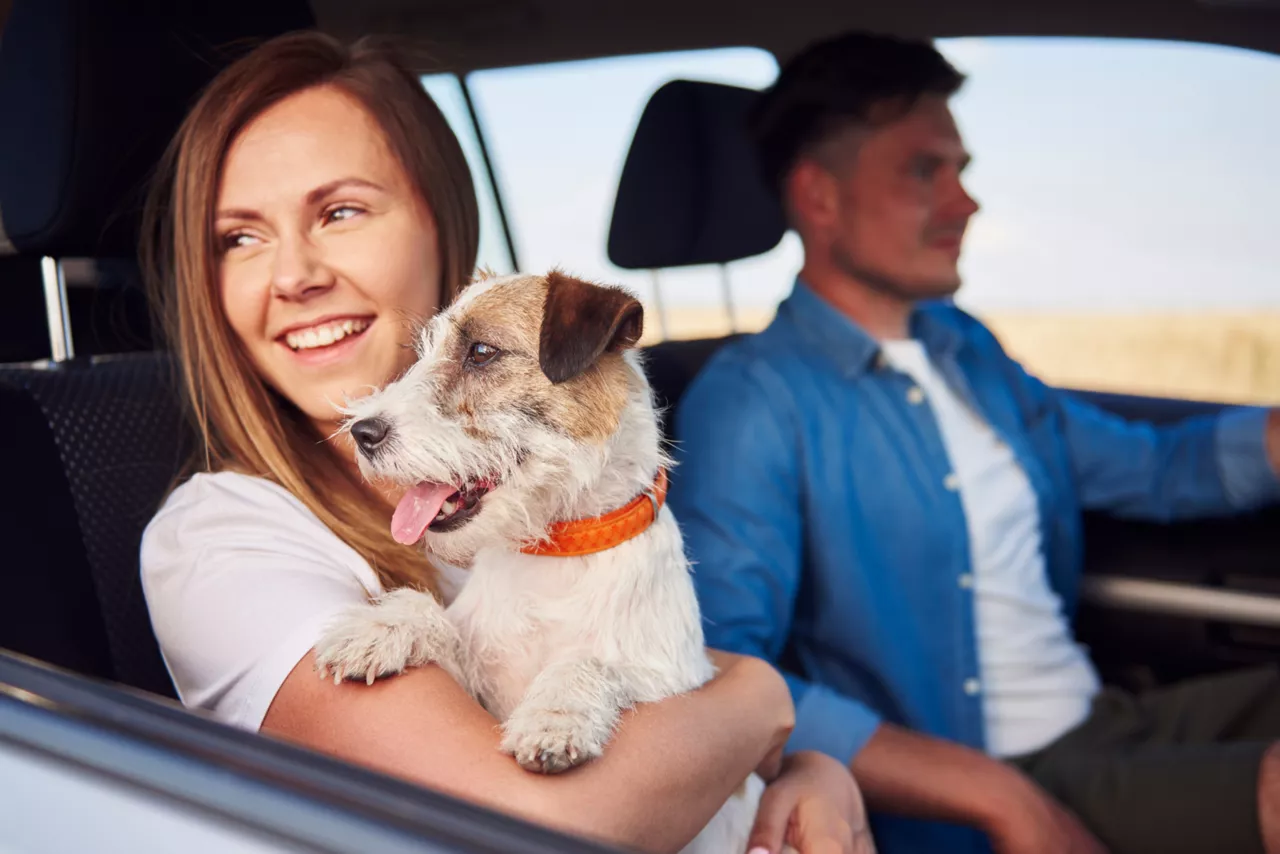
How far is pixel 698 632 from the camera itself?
1.70m

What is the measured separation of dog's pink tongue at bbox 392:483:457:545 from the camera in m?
1.53

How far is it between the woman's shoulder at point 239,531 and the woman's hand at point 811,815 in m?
0.69

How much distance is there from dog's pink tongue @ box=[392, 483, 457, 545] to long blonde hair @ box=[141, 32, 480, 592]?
0.93 feet

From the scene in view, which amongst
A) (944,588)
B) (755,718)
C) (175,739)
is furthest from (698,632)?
(944,588)

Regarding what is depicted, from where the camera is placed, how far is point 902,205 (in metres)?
2.88

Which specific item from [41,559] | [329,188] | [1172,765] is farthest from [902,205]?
[41,559]

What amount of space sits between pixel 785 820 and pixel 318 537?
2.74 feet

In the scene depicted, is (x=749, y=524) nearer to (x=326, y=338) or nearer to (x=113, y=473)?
(x=326, y=338)

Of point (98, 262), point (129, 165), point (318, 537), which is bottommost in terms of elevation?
point (318, 537)

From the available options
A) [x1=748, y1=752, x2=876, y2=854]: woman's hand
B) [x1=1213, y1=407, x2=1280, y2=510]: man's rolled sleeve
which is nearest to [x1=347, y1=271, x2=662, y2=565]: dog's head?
[x1=748, y1=752, x2=876, y2=854]: woman's hand

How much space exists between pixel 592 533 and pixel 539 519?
77mm

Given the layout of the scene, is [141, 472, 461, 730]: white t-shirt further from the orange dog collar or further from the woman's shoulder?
the orange dog collar

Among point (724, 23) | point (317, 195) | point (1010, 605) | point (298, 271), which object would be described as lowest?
point (1010, 605)

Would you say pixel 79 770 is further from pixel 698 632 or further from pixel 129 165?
pixel 129 165
